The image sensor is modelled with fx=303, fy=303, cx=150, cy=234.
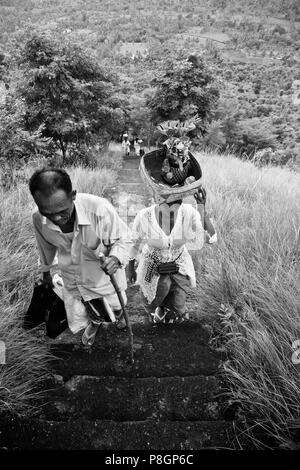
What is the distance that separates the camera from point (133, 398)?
1.81 meters

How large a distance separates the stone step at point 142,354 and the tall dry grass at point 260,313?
17 cm

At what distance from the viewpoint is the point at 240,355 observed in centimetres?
196

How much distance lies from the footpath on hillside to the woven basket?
1.13 meters

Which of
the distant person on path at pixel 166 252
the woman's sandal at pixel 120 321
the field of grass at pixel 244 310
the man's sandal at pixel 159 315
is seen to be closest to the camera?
the field of grass at pixel 244 310

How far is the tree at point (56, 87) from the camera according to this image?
25.7 ft

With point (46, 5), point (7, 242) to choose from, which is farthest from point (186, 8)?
point (7, 242)

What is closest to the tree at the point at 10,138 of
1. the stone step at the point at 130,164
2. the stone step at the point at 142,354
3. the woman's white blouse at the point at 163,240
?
the woman's white blouse at the point at 163,240

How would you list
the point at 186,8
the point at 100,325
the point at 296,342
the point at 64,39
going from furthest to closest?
1. the point at 186,8
2. the point at 64,39
3. the point at 100,325
4. the point at 296,342

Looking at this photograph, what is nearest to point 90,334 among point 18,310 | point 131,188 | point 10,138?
point 18,310

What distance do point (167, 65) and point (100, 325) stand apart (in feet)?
43.4

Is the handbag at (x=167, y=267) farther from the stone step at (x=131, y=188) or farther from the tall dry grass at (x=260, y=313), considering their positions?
the stone step at (x=131, y=188)

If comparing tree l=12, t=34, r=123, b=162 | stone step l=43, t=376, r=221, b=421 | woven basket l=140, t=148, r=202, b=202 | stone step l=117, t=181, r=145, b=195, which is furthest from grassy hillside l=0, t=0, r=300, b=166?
stone step l=43, t=376, r=221, b=421

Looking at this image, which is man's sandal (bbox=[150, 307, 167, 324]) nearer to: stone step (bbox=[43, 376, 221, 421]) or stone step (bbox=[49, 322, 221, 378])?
stone step (bbox=[49, 322, 221, 378])
